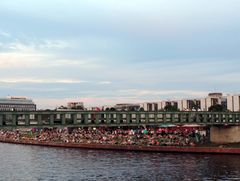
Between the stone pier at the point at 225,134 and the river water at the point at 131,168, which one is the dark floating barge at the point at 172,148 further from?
the stone pier at the point at 225,134

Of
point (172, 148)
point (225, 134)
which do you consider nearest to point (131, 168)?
point (172, 148)

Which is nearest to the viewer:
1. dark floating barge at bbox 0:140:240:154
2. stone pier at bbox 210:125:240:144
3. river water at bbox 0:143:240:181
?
river water at bbox 0:143:240:181

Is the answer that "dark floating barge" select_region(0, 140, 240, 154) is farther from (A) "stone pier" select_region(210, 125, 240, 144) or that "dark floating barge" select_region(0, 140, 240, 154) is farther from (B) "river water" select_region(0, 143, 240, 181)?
(A) "stone pier" select_region(210, 125, 240, 144)

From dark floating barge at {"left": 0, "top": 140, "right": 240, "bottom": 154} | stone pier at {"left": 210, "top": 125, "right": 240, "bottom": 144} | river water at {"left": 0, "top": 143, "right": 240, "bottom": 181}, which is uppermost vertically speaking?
stone pier at {"left": 210, "top": 125, "right": 240, "bottom": 144}

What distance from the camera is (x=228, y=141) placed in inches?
5221

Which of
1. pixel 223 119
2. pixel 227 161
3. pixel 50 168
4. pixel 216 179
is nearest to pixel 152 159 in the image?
pixel 227 161

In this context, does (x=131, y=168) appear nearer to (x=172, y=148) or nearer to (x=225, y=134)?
(x=172, y=148)

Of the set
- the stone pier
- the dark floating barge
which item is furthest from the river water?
the stone pier

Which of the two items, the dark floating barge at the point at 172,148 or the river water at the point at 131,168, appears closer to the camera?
the river water at the point at 131,168

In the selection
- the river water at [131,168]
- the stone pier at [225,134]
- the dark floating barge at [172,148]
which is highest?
the stone pier at [225,134]

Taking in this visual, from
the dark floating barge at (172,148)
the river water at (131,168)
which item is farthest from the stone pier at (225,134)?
the river water at (131,168)

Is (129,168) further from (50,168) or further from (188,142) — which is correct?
(188,142)

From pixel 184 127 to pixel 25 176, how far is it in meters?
118

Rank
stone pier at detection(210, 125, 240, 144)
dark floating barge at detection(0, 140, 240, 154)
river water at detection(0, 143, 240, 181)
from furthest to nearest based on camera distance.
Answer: stone pier at detection(210, 125, 240, 144)
dark floating barge at detection(0, 140, 240, 154)
river water at detection(0, 143, 240, 181)
